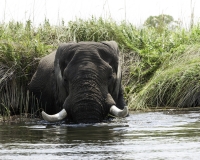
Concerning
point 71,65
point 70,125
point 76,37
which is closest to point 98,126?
point 70,125

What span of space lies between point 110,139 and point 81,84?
2.71 metres

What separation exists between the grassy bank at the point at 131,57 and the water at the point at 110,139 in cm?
175

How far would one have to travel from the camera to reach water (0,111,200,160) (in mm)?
9555

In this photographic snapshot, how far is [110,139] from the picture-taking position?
11102mm

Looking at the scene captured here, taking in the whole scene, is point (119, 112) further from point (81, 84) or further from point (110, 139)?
point (110, 139)

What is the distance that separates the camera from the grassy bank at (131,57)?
645 inches

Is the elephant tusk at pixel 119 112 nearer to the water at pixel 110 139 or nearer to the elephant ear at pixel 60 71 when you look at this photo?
the water at pixel 110 139

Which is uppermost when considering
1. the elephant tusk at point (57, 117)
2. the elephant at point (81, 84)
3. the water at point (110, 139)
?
the elephant at point (81, 84)

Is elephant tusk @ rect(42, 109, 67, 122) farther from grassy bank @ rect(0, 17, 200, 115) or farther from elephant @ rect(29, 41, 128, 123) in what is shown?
grassy bank @ rect(0, 17, 200, 115)

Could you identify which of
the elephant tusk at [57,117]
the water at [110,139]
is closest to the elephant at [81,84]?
the elephant tusk at [57,117]

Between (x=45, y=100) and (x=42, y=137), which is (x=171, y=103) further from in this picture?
(x=42, y=137)

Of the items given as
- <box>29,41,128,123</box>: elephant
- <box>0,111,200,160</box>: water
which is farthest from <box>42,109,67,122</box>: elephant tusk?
<box>0,111,200,160</box>: water

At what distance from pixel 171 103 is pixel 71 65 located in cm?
305

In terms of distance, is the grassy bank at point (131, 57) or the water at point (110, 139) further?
the grassy bank at point (131, 57)
